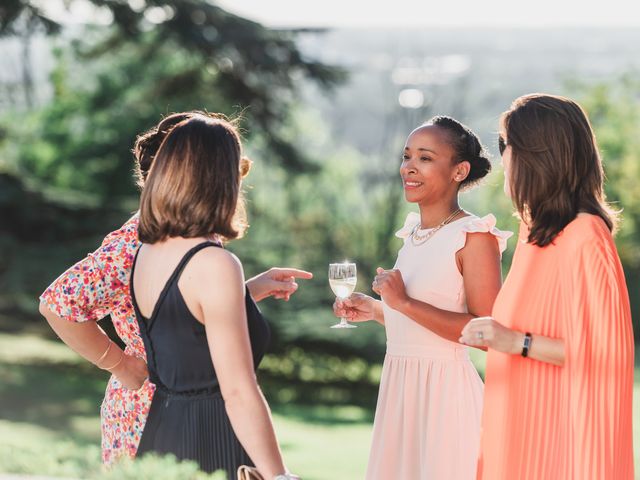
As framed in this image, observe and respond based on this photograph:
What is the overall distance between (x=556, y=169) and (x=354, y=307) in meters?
1.32

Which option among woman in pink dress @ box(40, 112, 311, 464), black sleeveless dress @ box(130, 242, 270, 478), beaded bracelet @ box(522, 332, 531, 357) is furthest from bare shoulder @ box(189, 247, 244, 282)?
beaded bracelet @ box(522, 332, 531, 357)

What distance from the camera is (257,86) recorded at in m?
14.2

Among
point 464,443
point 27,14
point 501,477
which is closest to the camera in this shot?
point 501,477

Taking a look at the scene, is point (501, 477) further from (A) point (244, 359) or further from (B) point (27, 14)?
(B) point (27, 14)

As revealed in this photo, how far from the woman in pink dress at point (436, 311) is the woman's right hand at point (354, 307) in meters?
A: 0.20

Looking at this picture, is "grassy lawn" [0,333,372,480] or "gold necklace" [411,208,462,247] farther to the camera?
"grassy lawn" [0,333,372,480]

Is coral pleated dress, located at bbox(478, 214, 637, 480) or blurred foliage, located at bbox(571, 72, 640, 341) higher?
blurred foliage, located at bbox(571, 72, 640, 341)

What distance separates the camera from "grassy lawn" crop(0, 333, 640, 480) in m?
11.7

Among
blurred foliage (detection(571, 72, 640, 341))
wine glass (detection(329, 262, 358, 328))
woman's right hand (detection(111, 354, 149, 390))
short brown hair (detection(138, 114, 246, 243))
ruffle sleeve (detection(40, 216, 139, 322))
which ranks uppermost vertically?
blurred foliage (detection(571, 72, 640, 341))

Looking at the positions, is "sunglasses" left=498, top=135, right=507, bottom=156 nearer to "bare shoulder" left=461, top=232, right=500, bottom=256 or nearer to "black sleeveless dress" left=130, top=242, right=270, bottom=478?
"bare shoulder" left=461, top=232, right=500, bottom=256

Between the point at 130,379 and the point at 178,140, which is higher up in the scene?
the point at 178,140

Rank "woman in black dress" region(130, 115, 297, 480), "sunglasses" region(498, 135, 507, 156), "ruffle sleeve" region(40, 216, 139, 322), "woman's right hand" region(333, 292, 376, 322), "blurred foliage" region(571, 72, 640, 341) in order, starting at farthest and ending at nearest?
"blurred foliage" region(571, 72, 640, 341) → "woman's right hand" region(333, 292, 376, 322) → "sunglasses" region(498, 135, 507, 156) → "ruffle sleeve" region(40, 216, 139, 322) → "woman in black dress" region(130, 115, 297, 480)

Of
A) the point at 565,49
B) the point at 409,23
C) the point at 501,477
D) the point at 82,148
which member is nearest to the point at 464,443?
the point at 501,477

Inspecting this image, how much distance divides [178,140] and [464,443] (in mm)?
1680
